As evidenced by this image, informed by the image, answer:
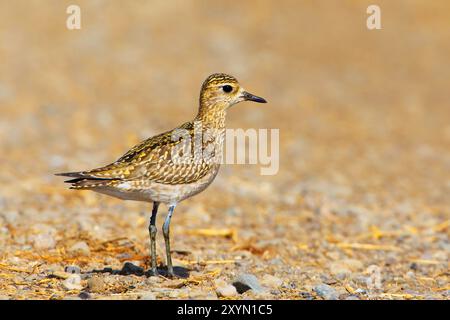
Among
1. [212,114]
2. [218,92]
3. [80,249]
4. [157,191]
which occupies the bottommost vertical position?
[80,249]

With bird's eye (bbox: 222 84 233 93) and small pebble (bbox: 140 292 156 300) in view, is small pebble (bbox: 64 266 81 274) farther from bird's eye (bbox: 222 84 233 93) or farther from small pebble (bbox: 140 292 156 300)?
bird's eye (bbox: 222 84 233 93)

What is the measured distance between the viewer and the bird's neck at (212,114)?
30.6ft

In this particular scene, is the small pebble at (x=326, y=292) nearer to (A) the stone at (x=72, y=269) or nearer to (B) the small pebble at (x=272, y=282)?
(B) the small pebble at (x=272, y=282)

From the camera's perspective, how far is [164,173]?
8.53 meters

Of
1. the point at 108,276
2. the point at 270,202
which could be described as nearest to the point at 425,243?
the point at 270,202

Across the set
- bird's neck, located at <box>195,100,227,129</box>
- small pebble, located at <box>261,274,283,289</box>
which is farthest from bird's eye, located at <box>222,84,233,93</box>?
small pebble, located at <box>261,274,283,289</box>

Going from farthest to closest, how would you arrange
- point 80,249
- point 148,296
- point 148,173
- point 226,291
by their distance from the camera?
point 80,249
point 148,173
point 226,291
point 148,296

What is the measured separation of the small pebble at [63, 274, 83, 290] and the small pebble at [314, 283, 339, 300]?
2.35 m

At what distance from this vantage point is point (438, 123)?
64.5 ft

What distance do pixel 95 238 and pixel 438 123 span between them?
39.2 feet

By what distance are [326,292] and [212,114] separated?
104 inches

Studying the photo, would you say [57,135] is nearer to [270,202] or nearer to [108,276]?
[270,202]

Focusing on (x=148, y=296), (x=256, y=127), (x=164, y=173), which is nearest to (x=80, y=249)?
(x=164, y=173)

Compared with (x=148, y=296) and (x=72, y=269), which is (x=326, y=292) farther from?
(x=72, y=269)
